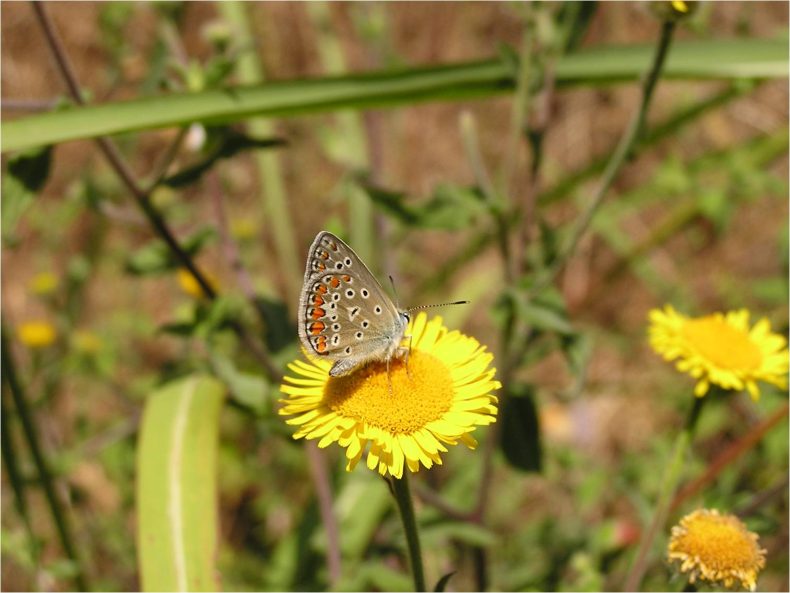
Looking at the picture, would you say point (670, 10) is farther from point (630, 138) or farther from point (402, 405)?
point (402, 405)

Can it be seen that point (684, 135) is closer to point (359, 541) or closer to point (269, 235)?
point (269, 235)

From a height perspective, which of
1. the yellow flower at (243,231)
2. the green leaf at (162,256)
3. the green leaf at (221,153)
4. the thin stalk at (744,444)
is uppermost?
the yellow flower at (243,231)

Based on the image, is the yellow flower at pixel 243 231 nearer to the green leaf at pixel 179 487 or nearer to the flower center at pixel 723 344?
the green leaf at pixel 179 487

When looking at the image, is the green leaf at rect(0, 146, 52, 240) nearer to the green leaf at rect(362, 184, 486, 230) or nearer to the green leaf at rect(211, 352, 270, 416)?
the green leaf at rect(211, 352, 270, 416)

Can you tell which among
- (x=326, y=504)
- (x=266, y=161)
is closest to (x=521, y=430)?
(x=326, y=504)

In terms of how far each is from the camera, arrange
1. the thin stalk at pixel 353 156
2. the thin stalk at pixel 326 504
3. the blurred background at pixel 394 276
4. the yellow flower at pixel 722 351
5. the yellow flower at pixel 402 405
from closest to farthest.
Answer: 1. the yellow flower at pixel 402 405
2. the yellow flower at pixel 722 351
3. the thin stalk at pixel 326 504
4. the blurred background at pixel 394 276
5. the thin stalk at pixel 353 156

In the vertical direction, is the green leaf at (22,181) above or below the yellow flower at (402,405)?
above

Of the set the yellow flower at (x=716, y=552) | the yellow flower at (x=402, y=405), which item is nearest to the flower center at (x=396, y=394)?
the yellow flower at (x=402, y=405)
